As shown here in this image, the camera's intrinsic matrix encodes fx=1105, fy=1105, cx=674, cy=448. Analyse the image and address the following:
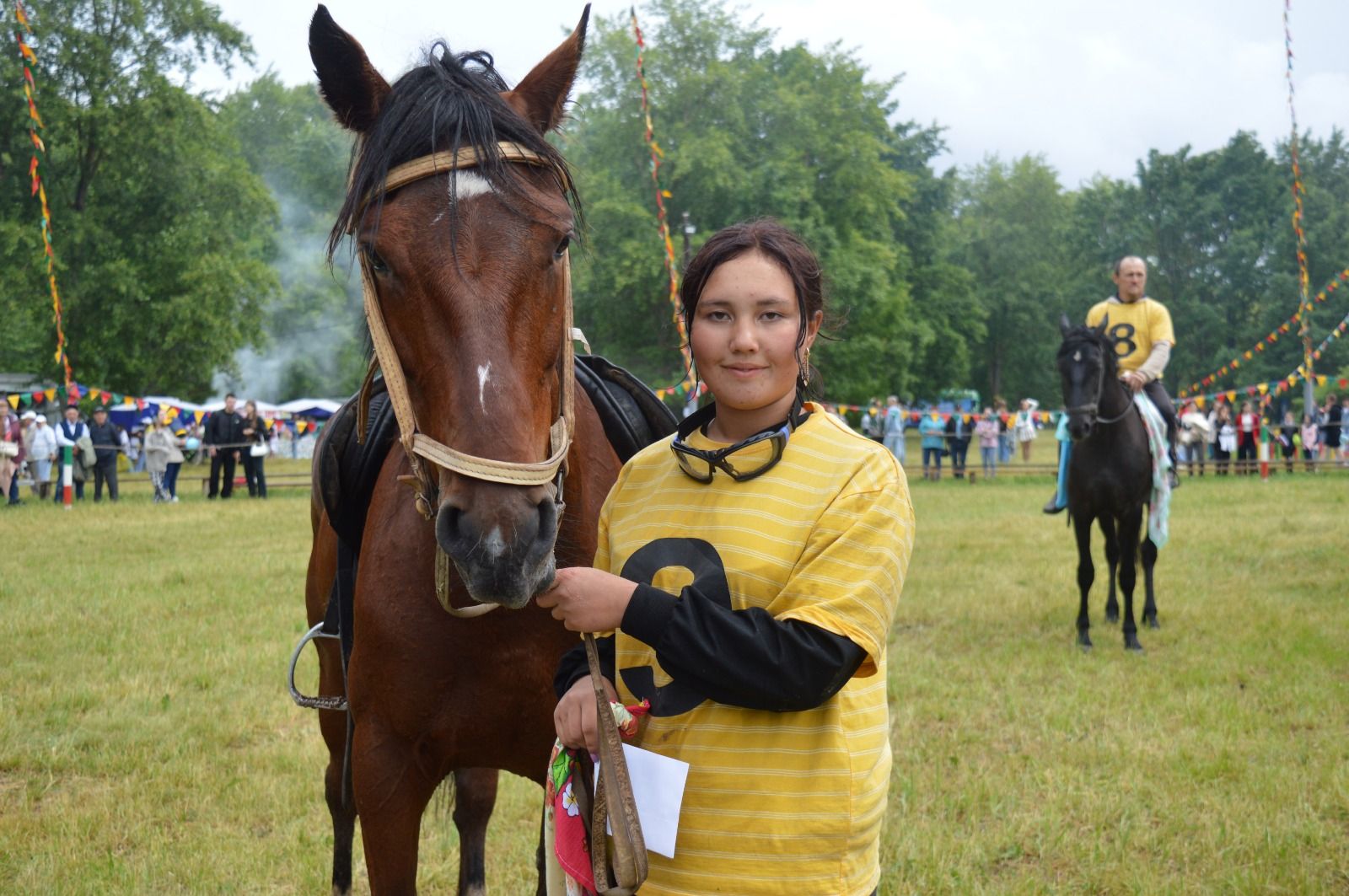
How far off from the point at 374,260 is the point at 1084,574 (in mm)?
7154

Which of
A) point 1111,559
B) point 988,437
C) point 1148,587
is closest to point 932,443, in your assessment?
point 988,437

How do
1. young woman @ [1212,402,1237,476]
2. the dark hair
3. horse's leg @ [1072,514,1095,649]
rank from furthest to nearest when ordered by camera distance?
1. young woman @ [1212,402,1237,476]
2. horse's leg @ [1072,514,1095,649]
3. the dark hair

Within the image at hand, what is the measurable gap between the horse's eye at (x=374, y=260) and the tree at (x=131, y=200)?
2966cm

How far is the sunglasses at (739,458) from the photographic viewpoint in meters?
1.75

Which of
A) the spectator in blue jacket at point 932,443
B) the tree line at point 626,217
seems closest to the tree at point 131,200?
the tree line at point 626,217

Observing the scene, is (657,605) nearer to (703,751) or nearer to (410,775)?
(703,751)

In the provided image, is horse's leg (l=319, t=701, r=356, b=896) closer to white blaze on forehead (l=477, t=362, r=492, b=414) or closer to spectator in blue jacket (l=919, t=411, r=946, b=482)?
white blaze on forehead (l=477, t=362, r=492, b=414)

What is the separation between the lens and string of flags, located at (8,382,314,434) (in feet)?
71.2

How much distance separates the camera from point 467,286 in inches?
69.4

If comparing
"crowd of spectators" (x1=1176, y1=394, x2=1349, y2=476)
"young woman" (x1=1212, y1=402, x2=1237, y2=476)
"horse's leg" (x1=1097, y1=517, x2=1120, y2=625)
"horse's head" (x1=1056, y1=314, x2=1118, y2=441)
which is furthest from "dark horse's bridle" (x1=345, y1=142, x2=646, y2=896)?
"young woman" (x1=1212, y1=402, x2=1237, y2=476)

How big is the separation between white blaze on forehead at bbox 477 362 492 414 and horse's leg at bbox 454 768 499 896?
7.62 feet

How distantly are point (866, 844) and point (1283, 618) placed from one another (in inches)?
295

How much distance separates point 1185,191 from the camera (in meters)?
47.1

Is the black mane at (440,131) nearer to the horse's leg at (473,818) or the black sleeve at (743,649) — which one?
the black sleeve at (743,649)
